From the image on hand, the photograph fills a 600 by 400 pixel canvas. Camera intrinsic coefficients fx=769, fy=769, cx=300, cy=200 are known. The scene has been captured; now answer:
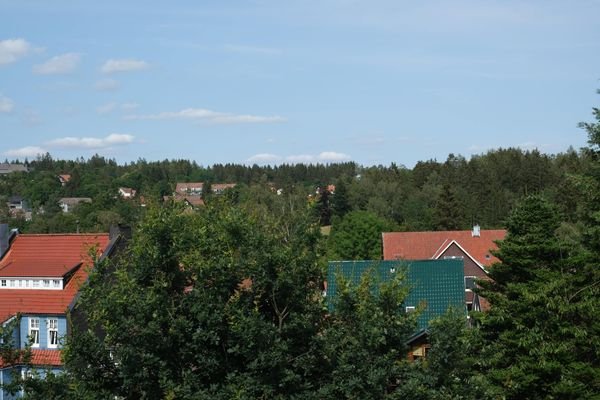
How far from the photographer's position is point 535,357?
22.0 meters

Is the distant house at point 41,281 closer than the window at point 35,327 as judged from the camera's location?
Yes

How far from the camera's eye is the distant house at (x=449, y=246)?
5956cm

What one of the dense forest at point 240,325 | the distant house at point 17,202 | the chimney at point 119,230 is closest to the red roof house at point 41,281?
the chimney at point 119,230

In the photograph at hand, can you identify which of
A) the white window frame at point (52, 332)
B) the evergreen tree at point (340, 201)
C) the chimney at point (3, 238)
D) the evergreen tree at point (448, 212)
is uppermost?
the evergreen tree at point (340, 201)

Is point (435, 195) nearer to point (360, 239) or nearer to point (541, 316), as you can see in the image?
point (360, 239)

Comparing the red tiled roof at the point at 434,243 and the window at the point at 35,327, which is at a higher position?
the red tiled roof at the point at 434,243

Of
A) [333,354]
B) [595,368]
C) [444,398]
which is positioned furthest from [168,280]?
[595,368]

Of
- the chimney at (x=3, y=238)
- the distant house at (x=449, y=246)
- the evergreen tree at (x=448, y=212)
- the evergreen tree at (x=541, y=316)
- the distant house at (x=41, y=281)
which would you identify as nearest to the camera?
the evergreen tree at (x=541, y=316)

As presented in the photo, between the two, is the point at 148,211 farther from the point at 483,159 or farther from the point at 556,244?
the point at 483,159

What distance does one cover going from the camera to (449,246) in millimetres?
59969

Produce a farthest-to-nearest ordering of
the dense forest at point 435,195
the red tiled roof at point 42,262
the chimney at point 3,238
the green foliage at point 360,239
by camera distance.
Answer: the dense forest at point 435,195
the green foliage at point 360,239
the chimney at point 3,238
the red tiled roof at point 42,262

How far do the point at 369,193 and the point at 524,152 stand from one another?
28.1 m

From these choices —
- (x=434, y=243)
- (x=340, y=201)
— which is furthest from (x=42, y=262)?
(x=340, y=201)

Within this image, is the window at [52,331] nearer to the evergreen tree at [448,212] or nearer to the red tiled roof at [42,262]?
the red tiled roof at [42,262]
